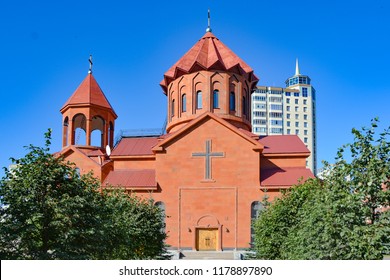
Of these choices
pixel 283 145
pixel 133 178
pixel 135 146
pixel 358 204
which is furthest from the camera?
pixel 135 146

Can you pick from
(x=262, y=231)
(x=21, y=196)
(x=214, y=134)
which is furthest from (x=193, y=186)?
(x=21, y=196)

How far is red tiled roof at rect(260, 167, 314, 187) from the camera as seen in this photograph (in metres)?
28.6

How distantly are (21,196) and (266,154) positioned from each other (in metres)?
21.4

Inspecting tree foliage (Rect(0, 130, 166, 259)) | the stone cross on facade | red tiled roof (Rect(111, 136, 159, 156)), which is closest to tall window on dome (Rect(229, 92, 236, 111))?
Result: the stone cross on facade

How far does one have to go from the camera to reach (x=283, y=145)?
104 feet

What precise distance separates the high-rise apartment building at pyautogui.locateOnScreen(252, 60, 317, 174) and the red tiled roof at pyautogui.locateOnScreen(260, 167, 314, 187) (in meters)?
73.5

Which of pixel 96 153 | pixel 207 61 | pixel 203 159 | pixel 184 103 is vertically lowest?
Answer: pixel 203 159

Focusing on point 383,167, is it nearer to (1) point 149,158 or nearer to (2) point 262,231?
(2) point 262,231

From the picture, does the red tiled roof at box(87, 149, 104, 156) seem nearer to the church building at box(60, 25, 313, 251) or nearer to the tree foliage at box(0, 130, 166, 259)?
the church building at box(60, 25, 313, 251)

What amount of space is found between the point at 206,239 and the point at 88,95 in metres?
13.4

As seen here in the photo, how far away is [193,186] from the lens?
2931 centimetres

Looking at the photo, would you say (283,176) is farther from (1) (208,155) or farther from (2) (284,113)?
(2) (284,113)

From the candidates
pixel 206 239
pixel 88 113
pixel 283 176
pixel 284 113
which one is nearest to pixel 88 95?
pixel 88 113

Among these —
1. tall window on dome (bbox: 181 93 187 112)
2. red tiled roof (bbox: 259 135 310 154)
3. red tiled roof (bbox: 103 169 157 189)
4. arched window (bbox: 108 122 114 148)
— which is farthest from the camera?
arched window (bbox: 108 122 114 148)
